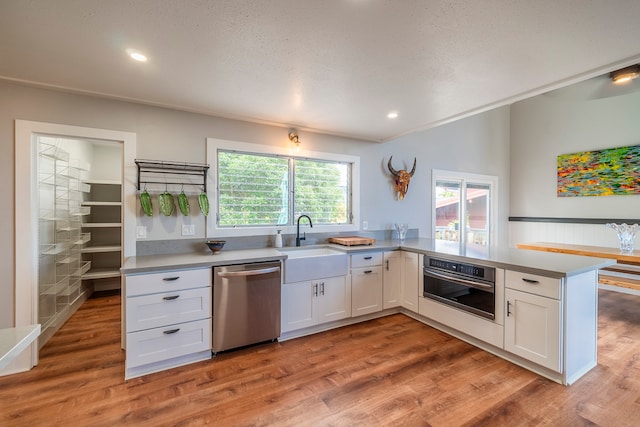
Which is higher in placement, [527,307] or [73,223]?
[73,223]

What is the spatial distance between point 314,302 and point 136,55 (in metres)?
2.43

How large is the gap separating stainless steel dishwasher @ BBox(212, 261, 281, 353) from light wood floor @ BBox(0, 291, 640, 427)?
0.15 m

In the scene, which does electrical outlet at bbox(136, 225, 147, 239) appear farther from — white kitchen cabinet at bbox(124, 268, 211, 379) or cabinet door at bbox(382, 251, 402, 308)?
cabinet door at bbox(382, 251, 402, 308)

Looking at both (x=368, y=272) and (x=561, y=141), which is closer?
(x=368, y=272)

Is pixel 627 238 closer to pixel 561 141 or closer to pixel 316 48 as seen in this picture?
pixel 561 141

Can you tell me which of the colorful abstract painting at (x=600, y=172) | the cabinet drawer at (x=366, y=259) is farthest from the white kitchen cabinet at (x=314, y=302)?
the colorful abstract painting at (x=600, y=172)

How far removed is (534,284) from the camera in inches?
82.2

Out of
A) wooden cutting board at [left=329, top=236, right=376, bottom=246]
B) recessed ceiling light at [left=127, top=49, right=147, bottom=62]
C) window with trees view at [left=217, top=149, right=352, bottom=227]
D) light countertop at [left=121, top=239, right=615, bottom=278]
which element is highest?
recessed ceiling light at [left=127, top=49, right=147, bottom=62]

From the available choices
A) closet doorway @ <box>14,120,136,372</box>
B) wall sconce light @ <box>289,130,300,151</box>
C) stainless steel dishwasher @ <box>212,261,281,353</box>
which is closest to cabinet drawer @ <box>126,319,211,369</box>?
stainless steel dishwasher @ <box>212,261,281,353</box>

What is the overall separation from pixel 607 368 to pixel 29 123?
492cm

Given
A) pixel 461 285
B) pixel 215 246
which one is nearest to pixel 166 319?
pixel 215 246

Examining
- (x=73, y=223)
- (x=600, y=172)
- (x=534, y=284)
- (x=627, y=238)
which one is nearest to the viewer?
(x=534, y=284)

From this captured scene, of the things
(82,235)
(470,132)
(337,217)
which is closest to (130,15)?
(337,217)

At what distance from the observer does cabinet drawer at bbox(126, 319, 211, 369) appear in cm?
209
